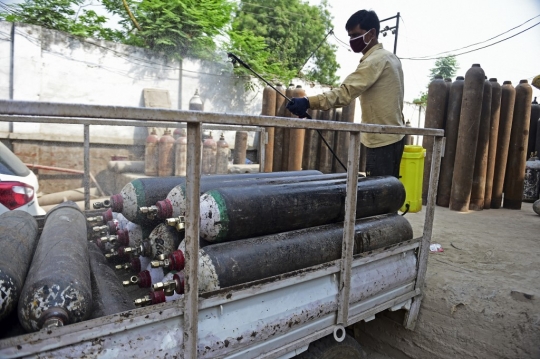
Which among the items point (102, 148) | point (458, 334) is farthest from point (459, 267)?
point (102, 148)

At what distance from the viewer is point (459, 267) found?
10.5ft

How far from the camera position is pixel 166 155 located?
22.7 ft

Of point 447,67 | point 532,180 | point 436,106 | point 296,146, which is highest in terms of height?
point 447,67

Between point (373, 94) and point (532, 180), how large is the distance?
5729 millimetres

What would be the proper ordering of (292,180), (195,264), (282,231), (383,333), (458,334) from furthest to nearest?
1. (383,333)
2. (458,334)
3. (292,180)
4. (282,231)
5. (195,264)

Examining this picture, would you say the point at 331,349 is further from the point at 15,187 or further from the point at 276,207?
the point at 15,187

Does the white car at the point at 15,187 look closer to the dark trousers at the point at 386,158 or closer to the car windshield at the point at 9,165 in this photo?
the car windshield at the point at 9,165

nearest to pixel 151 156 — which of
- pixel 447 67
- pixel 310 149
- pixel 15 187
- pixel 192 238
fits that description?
pixel 310 149

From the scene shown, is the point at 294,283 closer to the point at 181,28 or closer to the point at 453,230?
the point at 453,230

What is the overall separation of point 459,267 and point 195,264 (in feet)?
8.89

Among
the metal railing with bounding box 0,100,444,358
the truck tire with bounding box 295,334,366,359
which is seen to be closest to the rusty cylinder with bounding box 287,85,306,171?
the metal railing with bounding box 0,100,444,358

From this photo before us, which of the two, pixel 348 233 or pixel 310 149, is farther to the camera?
pixel 310 149

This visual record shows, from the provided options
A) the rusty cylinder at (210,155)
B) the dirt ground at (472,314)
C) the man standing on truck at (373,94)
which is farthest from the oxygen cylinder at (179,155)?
the dirt ground at (472,314)

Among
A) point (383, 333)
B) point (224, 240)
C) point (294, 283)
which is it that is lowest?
point (383, 333)
